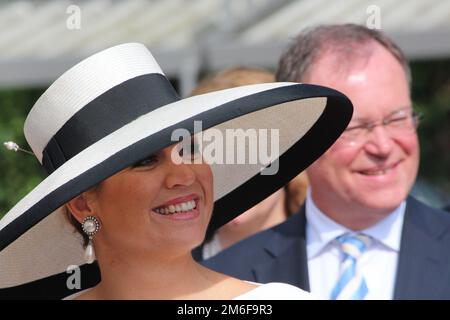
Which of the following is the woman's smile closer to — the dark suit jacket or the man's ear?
the man's ear

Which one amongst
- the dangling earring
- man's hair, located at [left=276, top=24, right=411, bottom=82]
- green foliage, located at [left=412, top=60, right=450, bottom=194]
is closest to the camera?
the dangling earring

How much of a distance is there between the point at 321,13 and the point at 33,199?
468cm

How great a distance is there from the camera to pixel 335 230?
326 cm

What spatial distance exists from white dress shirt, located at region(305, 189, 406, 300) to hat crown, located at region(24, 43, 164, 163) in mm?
1000

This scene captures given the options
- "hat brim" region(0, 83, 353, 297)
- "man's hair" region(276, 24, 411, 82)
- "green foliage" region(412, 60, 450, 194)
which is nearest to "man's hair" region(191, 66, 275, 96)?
"man's hair" region(276, 24, 411, 82)

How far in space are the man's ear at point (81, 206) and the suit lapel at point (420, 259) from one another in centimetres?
101

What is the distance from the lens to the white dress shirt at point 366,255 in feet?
10.4

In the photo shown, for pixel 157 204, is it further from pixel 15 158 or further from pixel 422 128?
pixel 422 128

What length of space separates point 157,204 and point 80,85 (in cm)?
33

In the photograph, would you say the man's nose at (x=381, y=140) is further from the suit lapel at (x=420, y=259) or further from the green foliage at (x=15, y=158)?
the green foliage at (x=15, y=158)

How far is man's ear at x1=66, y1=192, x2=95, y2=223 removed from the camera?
246cm

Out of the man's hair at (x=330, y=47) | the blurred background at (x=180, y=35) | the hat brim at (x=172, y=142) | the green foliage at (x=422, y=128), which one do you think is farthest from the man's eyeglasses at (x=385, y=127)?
the green foliage at (x=422, y=128)

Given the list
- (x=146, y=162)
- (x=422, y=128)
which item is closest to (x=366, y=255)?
(x=146, y=162)
